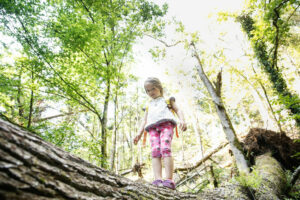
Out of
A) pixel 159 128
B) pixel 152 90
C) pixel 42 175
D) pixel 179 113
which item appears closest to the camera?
pixel 42 175

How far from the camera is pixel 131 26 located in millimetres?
4887

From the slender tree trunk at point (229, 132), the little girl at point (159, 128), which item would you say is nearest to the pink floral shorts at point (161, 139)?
the little girl at point (159, 128)

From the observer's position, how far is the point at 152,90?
302cm

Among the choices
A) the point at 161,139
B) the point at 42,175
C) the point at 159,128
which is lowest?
the point at 42,175

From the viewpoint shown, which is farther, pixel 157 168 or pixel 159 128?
pixel 159 128

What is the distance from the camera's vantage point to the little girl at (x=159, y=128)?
213 cm

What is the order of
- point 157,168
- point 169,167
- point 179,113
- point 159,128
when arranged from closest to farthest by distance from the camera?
point 169,167
point 157,168
point 159,128
point 179,113

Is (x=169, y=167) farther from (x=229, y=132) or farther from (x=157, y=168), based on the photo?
(x=229, y=132)

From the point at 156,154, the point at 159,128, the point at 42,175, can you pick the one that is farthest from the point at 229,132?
the point at 42,175

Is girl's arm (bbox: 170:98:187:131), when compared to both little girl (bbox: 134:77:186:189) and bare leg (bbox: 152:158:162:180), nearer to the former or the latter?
little girl (bbox: 134:77:186:189)

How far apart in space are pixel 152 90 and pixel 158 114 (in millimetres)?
603

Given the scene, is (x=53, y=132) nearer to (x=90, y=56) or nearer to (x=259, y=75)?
(x=90, y=56)

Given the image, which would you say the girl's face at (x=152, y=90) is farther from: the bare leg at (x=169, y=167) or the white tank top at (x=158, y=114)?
the bare leg at (x=169, y=167)

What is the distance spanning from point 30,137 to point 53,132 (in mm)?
3650
